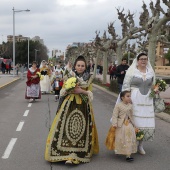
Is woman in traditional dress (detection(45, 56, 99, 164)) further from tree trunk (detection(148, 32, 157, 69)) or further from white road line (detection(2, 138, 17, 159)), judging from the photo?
tree trunk (detection(148, 32, 157, 69))

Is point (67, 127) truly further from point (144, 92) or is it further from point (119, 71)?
point (119, 71)

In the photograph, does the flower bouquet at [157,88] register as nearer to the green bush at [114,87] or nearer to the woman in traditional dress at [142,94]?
the woman in traditional dress at [142,94]

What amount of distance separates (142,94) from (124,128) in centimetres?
78

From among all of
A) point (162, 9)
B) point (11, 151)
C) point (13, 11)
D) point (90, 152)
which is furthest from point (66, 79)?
point (13, 11)

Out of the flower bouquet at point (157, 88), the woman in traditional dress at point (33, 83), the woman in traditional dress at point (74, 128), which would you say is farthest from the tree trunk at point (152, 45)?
the woman in traditional dress at point (74, 128)

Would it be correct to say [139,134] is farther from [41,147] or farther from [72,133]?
[41,147]

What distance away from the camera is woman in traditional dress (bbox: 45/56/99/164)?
604cm

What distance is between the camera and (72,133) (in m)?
6.12

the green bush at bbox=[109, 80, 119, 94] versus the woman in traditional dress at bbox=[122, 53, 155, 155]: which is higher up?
the woman in traditional dress at bbox=[122, 53, 155, 155]

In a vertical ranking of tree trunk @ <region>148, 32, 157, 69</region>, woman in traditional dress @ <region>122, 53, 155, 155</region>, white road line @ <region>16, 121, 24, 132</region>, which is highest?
tree trunk @ <region>148, 32, 157, 69</region>

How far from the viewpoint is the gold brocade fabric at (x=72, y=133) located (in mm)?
6039

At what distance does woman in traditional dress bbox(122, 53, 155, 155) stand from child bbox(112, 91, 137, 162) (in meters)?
0.25

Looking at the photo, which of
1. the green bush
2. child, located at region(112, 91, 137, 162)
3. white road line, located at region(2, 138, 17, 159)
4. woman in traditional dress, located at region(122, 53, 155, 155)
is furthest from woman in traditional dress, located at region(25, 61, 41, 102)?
child, located at region(112, 91, 137, 162)

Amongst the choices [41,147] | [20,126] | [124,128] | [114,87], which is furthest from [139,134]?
[114,87]
